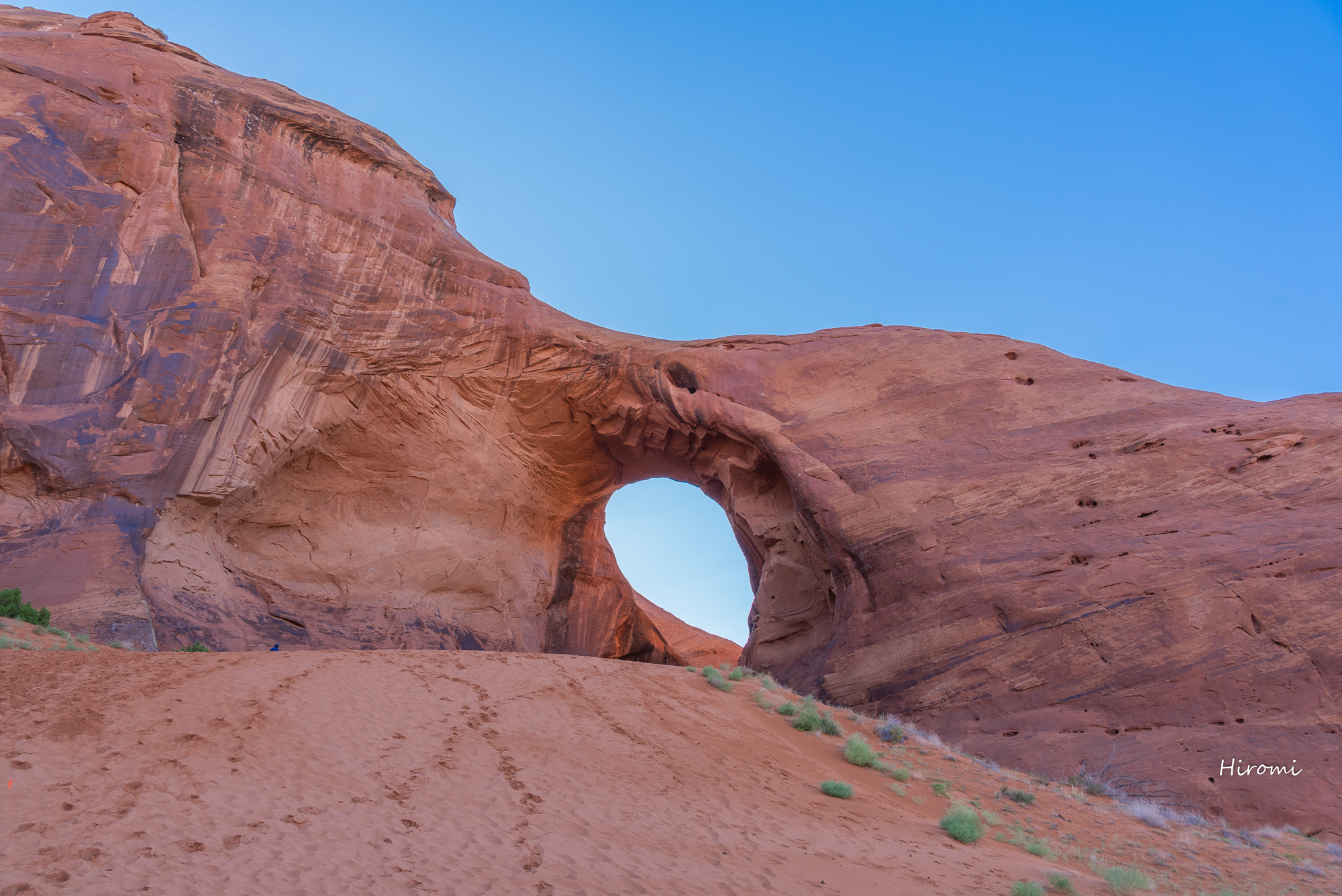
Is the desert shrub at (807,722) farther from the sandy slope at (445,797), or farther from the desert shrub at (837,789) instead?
the desert shrub at (837,789)

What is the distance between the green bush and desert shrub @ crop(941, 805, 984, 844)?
46.3 feet

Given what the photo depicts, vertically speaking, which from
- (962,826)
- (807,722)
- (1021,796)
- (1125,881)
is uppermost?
(1125,881)

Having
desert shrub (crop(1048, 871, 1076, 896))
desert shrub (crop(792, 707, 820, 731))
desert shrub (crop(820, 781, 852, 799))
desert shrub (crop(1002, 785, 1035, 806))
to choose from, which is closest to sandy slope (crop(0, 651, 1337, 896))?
desert shrub (crop(820, 781, 852, 799))

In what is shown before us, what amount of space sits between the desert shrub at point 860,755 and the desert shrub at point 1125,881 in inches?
168

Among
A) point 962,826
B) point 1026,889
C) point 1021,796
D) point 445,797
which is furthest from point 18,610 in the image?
point 1021,796

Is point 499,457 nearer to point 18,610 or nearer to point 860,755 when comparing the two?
point 18,610

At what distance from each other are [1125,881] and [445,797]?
602 centimetres

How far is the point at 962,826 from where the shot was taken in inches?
316

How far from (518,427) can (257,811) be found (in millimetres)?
16699

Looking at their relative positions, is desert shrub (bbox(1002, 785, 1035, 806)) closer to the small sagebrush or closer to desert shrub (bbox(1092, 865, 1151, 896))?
the small sagebrush

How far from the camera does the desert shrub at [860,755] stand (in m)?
10.9

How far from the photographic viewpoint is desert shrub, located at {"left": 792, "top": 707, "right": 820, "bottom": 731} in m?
12.1

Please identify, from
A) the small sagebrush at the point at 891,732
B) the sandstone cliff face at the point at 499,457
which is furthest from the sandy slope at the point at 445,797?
the sandstone cliff face at the point at 499,457

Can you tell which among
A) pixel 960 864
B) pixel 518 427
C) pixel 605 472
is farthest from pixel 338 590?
pixel 960 864
